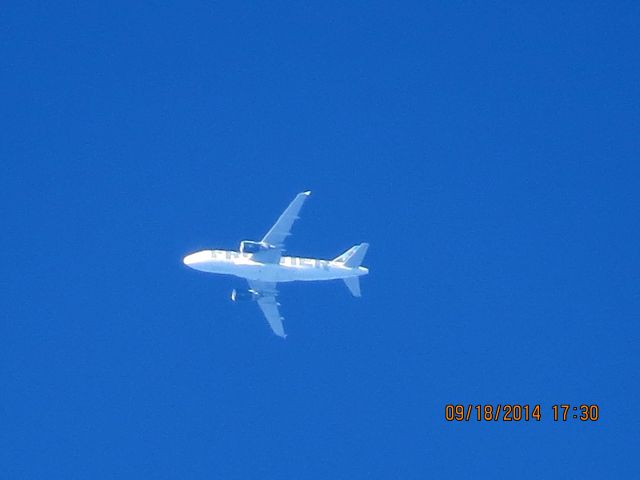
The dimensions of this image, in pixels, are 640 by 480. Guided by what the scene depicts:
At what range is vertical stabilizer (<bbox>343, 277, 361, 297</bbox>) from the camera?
349ft

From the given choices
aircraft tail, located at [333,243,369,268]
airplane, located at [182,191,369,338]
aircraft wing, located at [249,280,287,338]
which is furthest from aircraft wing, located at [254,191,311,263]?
aircraft wing, located at [249,280,287,338]

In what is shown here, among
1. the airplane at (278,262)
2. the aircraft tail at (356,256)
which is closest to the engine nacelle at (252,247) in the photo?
the airplane at (278,262)

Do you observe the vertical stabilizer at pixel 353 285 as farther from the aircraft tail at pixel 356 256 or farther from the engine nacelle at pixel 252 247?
the engine nacelle at pixel 252 247

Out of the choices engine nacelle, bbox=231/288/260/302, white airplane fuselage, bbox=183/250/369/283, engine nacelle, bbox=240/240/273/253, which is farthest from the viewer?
engine nacelle, bbox=231/288/260/302

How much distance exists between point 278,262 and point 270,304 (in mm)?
10208

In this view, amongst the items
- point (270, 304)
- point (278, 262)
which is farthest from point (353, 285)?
point (270, 304)

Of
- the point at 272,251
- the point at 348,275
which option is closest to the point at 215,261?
the point at 272,251

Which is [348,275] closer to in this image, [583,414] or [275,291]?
[275,291]

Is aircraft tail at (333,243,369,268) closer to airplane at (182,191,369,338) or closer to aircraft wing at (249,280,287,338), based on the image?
airplane at (182,191,369,338)

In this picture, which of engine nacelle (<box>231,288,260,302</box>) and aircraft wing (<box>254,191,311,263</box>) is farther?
engine nacelle (<box>231,288,260,302</box>)

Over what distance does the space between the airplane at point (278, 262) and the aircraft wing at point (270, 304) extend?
239 inches

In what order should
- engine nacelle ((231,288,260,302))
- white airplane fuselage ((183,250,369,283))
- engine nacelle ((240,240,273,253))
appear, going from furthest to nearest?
engine nacelle ((231,288,260,302)) → engine nacelle ((240,240,273,253)) → white airplane fuselage ((183,250,369,283))

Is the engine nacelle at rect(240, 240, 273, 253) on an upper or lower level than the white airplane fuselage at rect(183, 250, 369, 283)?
upper

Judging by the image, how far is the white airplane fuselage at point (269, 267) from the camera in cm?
10344
